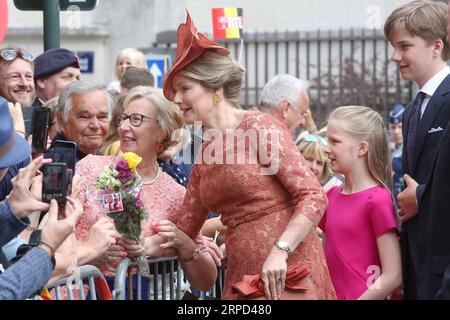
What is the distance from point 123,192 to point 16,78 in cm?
245

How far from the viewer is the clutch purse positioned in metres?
5.02

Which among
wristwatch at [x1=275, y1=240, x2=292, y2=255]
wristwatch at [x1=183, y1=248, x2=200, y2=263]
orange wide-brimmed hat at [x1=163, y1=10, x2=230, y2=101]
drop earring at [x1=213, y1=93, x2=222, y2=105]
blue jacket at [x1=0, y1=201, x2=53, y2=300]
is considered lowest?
wristwatch at [x1=183, y1=248, x2=200, y2=263]

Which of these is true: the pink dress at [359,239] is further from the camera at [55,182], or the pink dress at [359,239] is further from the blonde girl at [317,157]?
the blonde girl at [317,157]

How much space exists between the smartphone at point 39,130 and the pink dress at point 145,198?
0.55 metres

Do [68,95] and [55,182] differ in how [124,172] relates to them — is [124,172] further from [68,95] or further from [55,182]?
[68,95]

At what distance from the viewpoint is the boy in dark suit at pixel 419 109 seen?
5500 millimetres

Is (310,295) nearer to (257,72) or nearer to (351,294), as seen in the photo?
(351,294)

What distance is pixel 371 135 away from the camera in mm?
5902

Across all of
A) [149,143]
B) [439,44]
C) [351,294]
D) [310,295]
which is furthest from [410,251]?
[149,143]

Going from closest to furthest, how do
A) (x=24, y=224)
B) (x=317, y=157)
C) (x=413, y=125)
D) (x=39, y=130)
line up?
(x=24, y=224), (x=39, y=130), (x=413, y=125), (x=317, y=157)

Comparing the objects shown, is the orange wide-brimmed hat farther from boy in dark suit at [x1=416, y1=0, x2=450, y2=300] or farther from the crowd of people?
boy in dark suit at [x1=416, y1=0, x2=450, y2=300]

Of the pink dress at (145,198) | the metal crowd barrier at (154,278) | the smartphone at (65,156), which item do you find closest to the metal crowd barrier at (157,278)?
the metal crowd barrier at (154,278)

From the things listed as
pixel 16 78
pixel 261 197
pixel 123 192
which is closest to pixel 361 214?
pixel 261 197

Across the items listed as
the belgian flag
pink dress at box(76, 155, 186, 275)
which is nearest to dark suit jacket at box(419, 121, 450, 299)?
pink dress at box(76, 155, 186, 275)
